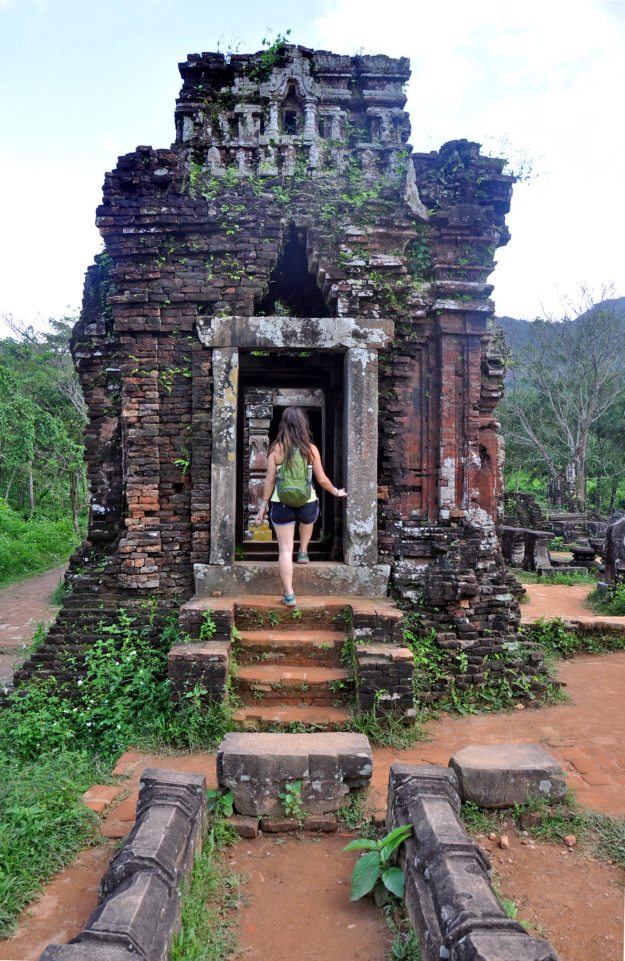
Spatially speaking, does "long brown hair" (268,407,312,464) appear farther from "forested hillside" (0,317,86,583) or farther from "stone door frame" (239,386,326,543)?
"forested hillside" (0,317,86,583)

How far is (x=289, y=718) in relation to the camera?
15.9ft

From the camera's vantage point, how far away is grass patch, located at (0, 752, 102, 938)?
3.12 meters

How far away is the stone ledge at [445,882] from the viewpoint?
2.20 m

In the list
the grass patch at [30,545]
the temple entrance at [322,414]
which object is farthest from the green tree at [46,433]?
the temple entrance at [322,414]

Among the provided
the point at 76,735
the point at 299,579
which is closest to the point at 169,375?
the point at 299,579

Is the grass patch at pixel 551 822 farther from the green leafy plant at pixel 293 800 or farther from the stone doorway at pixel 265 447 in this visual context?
the stone doorway at pixel 265 447

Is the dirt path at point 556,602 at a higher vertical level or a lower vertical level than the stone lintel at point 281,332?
lower

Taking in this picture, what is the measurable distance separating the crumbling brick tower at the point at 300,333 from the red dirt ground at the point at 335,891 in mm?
1826

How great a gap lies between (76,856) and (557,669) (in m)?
5.34

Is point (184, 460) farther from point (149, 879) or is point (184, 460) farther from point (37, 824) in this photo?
point (149, 879)

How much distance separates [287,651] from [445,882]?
288 centimetres

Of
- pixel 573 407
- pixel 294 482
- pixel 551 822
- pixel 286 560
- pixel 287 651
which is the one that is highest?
pixel 573 407

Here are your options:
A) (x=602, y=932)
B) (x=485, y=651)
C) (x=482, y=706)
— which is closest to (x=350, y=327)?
(x=485, y=651)

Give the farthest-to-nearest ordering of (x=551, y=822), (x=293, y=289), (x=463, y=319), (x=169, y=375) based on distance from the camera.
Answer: (x=293, y=289) < (x=463, y=319) < (x=169, y=375) < (x=551, y=822)
